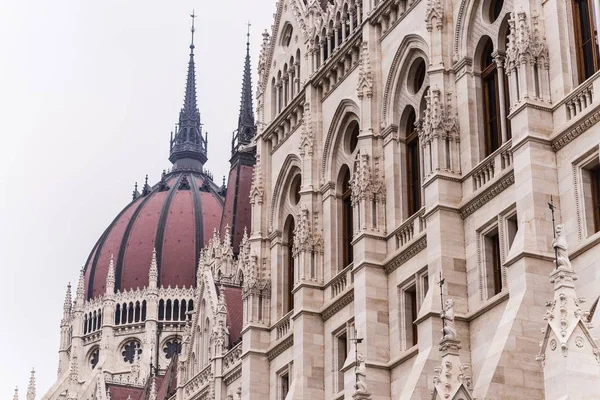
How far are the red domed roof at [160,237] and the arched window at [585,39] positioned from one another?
83.0 m

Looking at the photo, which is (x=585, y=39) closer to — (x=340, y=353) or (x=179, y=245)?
(x=340, y=353)

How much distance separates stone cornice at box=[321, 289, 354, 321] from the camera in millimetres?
45938

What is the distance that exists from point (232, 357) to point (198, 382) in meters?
5.70

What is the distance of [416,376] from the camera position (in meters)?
38.6

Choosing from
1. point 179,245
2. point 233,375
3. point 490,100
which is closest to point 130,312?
point 179,245

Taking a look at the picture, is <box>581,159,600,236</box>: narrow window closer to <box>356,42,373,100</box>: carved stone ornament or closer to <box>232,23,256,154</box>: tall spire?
<box>356,42,373,100</box>: carved stone ornament

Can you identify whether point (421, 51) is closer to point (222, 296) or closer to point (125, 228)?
point (222, 296)

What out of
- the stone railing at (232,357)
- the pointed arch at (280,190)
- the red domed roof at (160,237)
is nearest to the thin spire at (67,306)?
the red domed roof at (160,237)

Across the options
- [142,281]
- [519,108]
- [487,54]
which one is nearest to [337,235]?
[487,54]

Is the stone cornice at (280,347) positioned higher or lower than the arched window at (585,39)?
lower

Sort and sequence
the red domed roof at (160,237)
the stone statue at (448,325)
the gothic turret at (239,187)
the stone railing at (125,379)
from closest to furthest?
the stone statue at (448,325) < the gothic turret at (239,187) < the stone railing at (125,379) < the red domed roof at (160,237)

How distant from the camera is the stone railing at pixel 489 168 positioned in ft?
125

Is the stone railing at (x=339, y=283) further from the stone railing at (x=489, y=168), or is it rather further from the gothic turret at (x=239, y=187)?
the gothic turret at (x=239, y=187)

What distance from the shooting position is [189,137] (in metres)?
138
